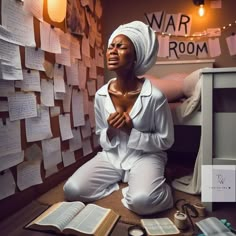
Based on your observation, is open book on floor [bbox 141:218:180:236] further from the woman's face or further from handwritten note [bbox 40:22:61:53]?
handwritten note [bbox 40:22:61:53]

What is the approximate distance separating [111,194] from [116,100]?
0.46 metres

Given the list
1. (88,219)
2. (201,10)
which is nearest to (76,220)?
(88,219)

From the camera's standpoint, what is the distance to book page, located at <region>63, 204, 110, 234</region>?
2.93 ft

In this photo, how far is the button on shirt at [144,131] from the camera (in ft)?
4.02

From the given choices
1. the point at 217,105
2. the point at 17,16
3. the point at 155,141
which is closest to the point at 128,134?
the point at 155,141

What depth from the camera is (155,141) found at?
123 centimetres

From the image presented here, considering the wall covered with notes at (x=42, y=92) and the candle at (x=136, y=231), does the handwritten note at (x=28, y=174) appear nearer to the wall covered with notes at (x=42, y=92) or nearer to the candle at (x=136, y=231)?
the wall covered with notes at (x=42, y=92)

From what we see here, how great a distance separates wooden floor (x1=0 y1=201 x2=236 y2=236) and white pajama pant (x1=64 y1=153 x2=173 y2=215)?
0.39ft

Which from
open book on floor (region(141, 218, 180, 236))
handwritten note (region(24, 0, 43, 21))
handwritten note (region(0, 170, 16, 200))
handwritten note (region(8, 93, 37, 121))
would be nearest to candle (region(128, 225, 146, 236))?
open book on floor (region(141, 218, 180, 236))

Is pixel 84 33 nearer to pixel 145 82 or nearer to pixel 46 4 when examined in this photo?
pixel 46 4

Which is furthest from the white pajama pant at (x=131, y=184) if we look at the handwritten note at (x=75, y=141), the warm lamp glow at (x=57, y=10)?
the warm lamp glow at (x=57, y=10)

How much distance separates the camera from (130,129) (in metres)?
1.25

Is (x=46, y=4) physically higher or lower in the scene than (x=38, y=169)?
higher

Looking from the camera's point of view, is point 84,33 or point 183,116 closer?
point 183,116
